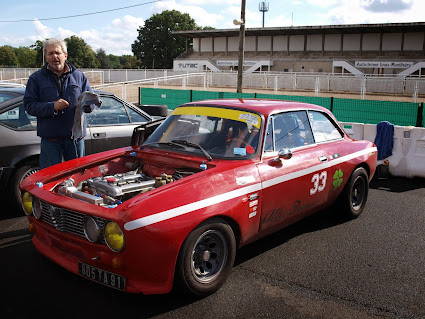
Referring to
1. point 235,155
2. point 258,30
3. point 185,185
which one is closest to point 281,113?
point 235,155

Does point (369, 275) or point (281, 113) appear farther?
point (281, 113)

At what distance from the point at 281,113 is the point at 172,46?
7849 cm

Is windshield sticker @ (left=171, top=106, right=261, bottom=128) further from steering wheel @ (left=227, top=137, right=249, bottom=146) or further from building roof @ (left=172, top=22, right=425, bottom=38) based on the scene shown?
building roof @ (left=172, top=22, right=425, bottom=38)

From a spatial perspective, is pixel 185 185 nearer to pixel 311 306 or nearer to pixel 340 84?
pixel 311 306

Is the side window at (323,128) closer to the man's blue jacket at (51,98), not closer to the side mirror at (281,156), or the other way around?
the side mirror at (281,156)

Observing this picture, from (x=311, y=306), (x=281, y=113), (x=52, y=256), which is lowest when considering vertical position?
(x=311, y=306)

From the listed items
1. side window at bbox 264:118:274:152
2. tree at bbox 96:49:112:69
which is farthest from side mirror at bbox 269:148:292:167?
tree at bbox 96:49:112:69

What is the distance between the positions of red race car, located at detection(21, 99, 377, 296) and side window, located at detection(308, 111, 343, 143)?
18 millimetres

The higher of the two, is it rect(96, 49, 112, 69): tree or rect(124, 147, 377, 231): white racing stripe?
rect(96, 49, 112, 69): tree

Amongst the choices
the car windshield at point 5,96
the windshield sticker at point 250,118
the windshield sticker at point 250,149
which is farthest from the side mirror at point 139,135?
the car windshield at point 5,96

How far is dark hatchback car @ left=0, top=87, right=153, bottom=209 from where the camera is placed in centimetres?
508

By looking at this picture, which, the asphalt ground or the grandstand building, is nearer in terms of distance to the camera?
the asphalt ground

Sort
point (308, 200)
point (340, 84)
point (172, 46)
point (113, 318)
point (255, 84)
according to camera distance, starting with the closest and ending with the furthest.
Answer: point (113, 318) < point (308, 200) < point (340, 84) < point (255, 84) < point (172, 46)

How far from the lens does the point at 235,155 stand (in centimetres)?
389
